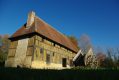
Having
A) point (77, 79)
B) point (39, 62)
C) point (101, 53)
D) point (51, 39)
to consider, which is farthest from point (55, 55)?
point (101, 53)

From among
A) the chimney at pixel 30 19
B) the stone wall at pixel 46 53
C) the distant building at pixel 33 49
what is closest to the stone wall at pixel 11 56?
the distant building at pixel 33 49

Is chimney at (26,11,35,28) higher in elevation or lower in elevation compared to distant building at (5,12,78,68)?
higher

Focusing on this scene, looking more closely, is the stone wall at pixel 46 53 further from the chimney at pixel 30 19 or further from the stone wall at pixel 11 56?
the stone wall at pixel 11 56

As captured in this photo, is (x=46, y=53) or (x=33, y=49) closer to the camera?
(x=33, y=49)

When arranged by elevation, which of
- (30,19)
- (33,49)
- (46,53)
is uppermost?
(30,19)

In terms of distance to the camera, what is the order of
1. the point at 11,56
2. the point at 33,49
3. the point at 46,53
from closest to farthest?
the point at 33,49 → the point at 46,53 → the point at 11,56

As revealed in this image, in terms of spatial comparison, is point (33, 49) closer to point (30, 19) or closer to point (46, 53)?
point (46, 53)

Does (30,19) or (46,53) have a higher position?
(30,19)

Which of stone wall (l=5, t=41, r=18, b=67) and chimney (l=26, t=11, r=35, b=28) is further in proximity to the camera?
chimney (l=26, t=11, r=35, b=28)

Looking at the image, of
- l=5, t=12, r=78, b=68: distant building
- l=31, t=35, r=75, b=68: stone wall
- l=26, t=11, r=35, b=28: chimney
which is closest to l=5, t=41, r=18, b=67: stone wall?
l=5, t=12, r=78, b=68: distant building

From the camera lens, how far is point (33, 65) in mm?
20656

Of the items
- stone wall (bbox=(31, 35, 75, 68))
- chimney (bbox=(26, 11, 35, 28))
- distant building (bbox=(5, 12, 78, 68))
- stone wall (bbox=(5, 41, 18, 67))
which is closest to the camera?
distant building (bbox=(5, 12, 78, 68))

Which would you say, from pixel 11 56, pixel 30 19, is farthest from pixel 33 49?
pixel 30 19

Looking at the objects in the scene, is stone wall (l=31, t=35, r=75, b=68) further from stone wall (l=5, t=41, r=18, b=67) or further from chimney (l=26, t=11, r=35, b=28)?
stone wall (l=5, t=41, r=18, b=67)
